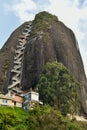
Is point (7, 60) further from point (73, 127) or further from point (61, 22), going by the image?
point (73, 127)

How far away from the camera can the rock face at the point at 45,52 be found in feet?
345

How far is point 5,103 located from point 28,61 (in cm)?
2576

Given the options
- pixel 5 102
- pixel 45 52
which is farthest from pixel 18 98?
pixel 45 52

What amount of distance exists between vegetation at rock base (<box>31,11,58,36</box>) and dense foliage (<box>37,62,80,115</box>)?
30232mm

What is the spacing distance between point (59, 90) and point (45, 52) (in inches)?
1009

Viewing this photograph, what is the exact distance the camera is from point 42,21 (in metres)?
123

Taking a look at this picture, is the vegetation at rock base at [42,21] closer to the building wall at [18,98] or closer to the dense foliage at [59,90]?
the dense foliage at [59,90]

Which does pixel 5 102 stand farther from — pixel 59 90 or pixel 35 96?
pixel 59 90

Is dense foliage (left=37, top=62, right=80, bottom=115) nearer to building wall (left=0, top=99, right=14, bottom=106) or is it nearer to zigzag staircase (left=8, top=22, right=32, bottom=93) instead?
building wall (left=0, top=99, right=14, bottom=106)

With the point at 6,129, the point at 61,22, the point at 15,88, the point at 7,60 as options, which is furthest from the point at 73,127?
the point at 61,22

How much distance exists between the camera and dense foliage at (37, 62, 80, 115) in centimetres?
8362

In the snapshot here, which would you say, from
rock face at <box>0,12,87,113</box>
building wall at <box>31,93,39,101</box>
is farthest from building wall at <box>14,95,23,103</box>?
rock face at <box>0,12,87,113</box>

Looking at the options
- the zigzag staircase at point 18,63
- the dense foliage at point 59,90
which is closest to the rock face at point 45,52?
the zigzag staircase at point 18,63

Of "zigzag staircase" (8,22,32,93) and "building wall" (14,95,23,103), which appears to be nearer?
"building wall" (14,95,23,103)
